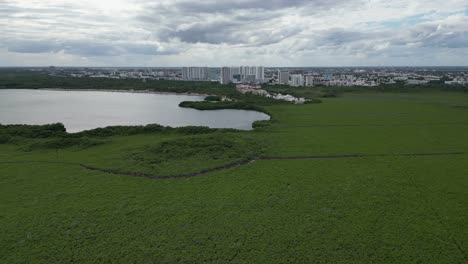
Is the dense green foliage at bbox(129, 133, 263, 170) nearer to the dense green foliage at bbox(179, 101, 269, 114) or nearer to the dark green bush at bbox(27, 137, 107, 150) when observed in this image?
the dark green bush at bbox(27, 137, 107, 150)

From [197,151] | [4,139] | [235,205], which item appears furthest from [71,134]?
[235,205]

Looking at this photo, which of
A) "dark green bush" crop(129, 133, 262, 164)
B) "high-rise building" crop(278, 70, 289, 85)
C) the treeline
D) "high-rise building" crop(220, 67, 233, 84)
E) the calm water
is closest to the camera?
"dark green bush" crop(129, 133, 262, 164)

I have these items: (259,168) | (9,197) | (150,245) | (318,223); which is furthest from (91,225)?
(259,168)

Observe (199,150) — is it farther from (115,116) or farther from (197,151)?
(115,116)

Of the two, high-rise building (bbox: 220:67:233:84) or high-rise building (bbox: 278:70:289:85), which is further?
high-rise building (bbox: 220:67:233:84)

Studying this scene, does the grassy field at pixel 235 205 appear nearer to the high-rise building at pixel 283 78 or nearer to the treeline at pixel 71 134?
the treeline at pixel 71 134

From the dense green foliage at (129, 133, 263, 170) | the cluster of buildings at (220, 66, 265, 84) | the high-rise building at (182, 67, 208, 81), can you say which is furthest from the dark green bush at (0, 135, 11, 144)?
the high-rise building at (182, 67, 208, 81)
